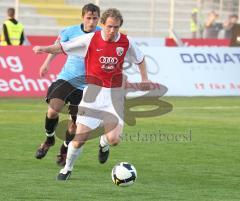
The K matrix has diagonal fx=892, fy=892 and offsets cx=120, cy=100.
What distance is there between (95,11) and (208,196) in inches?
129

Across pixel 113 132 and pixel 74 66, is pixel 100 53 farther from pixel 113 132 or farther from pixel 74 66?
pixel 74 66

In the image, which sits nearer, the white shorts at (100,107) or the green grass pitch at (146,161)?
the green grass pitch at (146,161)

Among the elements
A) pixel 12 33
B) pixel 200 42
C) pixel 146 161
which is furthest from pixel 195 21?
pixel 146 161

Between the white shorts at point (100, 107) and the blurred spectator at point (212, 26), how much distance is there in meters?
25.2

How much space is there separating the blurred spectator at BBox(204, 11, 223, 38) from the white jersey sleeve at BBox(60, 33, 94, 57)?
83.2 feet

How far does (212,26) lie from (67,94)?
82.1 feet

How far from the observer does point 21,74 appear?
22.6m

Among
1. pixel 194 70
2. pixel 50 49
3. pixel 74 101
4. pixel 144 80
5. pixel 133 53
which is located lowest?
pixel 194 70

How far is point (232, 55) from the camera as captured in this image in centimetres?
2547

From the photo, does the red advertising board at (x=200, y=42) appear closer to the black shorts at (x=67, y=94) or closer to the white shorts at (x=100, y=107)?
the black shorts at (x=67, y=94)

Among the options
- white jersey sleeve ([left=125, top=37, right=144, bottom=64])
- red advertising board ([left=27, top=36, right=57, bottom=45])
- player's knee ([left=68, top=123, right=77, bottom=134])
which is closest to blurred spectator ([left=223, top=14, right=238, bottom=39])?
red advertising board ([left=27, top=36, right=57, bottom=45])

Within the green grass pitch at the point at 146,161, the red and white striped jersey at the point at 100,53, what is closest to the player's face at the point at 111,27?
the red and white striped jersey at the point at 100,53

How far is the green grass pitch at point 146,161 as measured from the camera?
10.3 meters

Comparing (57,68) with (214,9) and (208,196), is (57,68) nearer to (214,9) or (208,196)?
(208,196)
